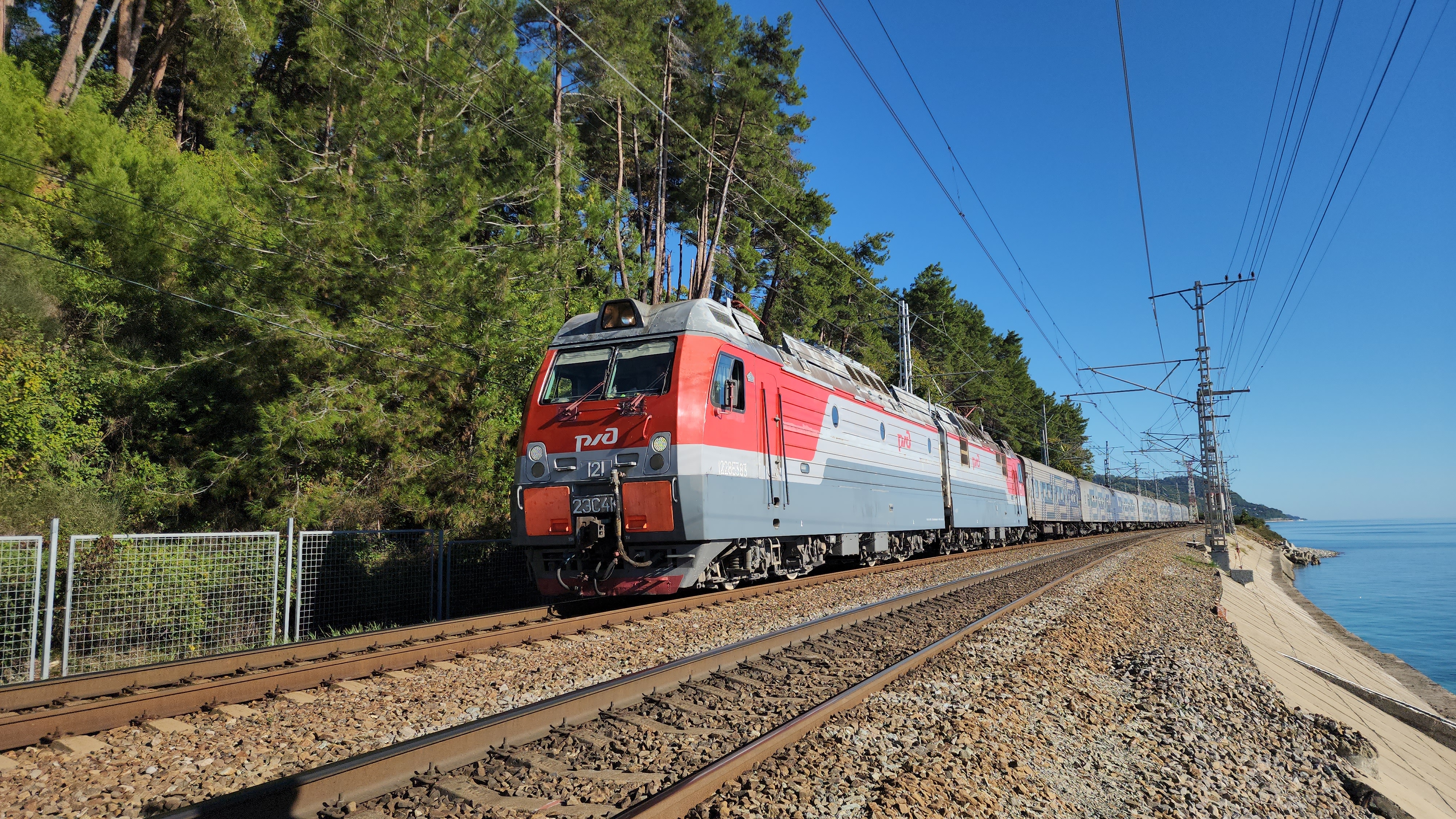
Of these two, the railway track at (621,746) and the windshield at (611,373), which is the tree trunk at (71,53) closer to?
the windshield at (611,373)

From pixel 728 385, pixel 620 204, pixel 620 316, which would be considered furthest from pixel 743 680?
pixel 620 204

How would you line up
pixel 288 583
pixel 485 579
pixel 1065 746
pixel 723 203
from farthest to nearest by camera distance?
1. pixel 723 203
2. pixel 485 579
3. pixel 288 583
4. pixel 1065 746

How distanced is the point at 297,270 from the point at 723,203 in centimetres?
1657

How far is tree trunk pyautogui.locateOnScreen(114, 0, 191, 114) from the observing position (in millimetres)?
21141

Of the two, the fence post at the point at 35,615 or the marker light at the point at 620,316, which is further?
the marker light at the point at 620,316

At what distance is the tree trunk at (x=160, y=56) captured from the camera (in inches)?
832

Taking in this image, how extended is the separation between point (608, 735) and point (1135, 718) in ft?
13.5

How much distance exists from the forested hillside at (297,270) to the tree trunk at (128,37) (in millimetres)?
1258

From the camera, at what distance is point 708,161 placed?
26.6 meters

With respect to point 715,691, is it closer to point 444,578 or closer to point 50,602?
point 50,602

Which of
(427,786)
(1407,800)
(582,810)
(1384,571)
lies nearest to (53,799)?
(427,786)

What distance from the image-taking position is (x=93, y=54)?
1934cm

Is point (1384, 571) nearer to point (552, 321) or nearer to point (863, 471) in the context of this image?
point (863, 471)

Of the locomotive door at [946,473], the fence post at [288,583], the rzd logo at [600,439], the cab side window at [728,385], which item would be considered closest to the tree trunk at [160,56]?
the fence post at [288,583]
